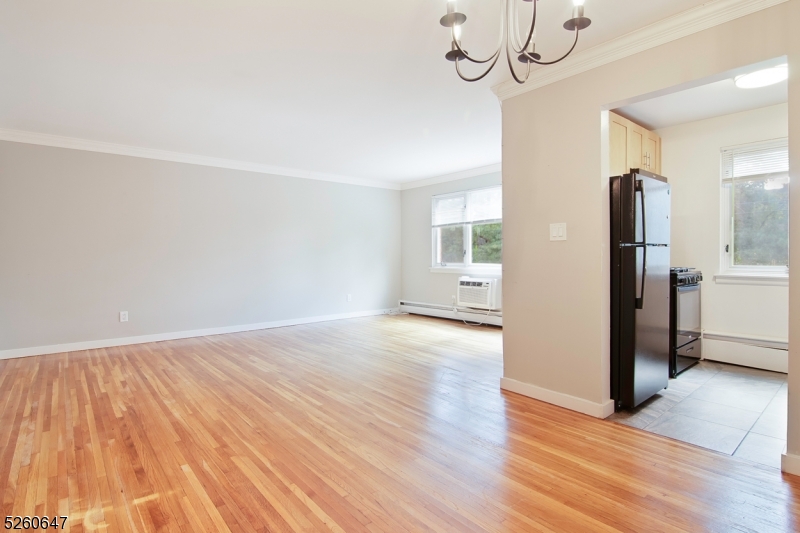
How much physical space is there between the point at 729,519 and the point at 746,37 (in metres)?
2.33

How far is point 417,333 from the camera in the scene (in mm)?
5641

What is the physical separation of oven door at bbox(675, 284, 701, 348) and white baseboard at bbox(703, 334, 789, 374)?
0.22 meters

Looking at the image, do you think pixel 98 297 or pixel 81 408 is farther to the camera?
pixel 98 297

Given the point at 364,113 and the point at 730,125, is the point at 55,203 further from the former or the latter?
the point at 730,125

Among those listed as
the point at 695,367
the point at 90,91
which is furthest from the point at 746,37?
the point at 90,91

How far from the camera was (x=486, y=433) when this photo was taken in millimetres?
2441

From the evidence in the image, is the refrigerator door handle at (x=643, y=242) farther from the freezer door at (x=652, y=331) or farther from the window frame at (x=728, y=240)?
the window frame at (x=728, y=240)

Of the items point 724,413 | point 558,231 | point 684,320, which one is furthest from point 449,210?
point 724,413

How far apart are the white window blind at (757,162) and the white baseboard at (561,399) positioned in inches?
110

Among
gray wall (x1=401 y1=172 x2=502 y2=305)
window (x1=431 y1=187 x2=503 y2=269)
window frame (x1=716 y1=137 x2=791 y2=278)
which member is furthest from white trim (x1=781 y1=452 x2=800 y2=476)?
gray wall (x1=401 y1=172 x2=502 y2=305)

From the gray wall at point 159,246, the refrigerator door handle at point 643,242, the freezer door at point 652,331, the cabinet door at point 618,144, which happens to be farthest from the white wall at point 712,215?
the gray wall at point 159,246

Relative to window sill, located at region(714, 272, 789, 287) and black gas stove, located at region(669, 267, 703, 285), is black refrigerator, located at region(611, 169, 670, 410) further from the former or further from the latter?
window sill, located at region(714, 272, 789, 287)

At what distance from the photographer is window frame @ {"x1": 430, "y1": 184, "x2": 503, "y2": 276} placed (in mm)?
6278

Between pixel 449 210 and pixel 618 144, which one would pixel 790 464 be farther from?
pixel 449 210
